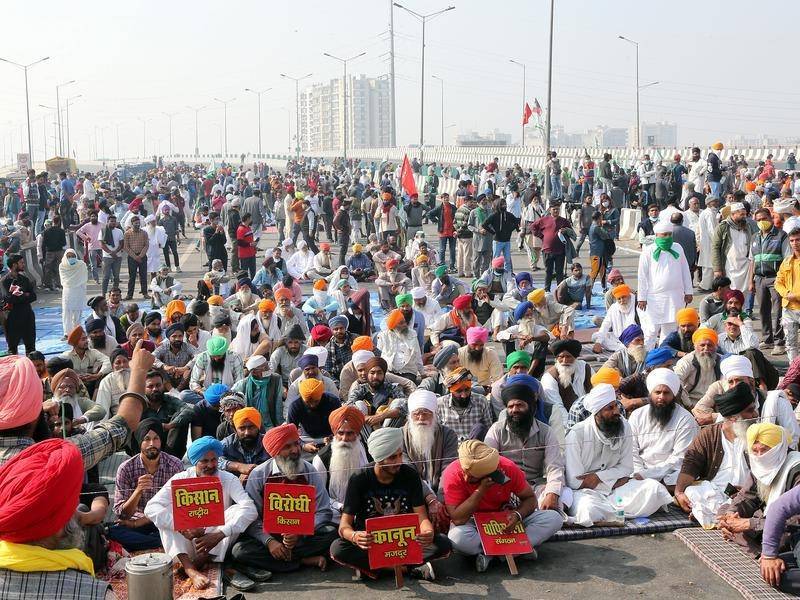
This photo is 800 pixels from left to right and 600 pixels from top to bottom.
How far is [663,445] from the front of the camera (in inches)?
311

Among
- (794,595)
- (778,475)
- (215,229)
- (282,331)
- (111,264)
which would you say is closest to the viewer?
(794,595)

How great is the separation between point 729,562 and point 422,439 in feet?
7.32

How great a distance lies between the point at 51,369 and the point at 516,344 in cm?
506

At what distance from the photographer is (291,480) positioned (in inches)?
272

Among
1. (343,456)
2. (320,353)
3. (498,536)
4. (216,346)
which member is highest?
(216,346)

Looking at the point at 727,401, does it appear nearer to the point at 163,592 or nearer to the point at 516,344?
the point at 163,592

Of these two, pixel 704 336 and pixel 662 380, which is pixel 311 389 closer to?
pixel 662 380

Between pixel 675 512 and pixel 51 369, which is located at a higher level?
pixel 51 369

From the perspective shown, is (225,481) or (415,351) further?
(415,351)

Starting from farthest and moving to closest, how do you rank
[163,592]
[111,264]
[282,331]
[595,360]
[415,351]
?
[111,264] → [595,360] → [282,331] → [415,351] → [163,592]

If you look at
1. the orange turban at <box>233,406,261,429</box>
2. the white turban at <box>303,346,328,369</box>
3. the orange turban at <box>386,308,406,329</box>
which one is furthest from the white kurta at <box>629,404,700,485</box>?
the orange turban at <box>386,308,406,329</box>

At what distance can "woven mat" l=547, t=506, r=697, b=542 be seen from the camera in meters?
7.11

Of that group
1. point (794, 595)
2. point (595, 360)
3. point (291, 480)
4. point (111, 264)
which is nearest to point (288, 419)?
point (291, 480)

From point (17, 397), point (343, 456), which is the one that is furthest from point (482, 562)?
point (17, 397)
